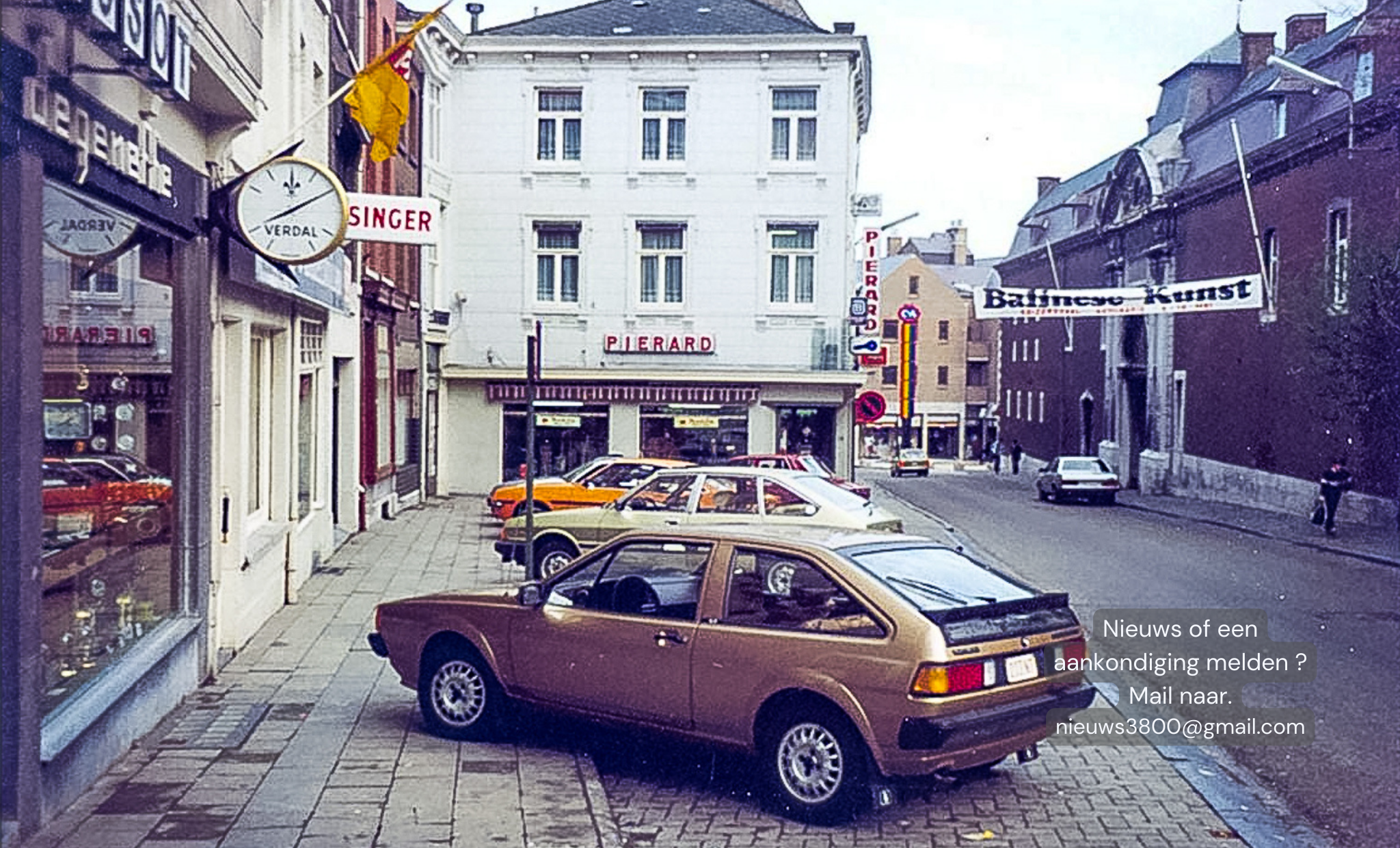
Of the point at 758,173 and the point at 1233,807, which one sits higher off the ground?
the point at 758,173

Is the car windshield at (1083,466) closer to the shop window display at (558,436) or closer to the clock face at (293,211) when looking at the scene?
the shop window display at (558,436)

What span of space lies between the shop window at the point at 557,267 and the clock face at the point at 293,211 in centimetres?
2242

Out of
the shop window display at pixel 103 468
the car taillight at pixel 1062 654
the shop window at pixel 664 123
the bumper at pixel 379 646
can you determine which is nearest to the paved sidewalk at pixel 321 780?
the bumper at pixel 379 646

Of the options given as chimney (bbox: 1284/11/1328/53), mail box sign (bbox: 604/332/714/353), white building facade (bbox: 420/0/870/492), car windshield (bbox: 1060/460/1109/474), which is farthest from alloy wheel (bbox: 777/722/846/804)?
chimney (bbox: 1284/11/1328/53)

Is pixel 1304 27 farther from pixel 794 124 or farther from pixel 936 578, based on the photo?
pixel 936 578

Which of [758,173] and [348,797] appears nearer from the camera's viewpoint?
[348,797]

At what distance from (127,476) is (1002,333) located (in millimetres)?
62848

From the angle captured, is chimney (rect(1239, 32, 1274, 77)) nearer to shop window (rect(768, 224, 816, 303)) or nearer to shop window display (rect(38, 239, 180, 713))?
shop window (rect(768, 224, 816, 303))

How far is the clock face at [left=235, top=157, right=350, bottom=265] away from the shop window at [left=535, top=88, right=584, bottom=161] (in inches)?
897

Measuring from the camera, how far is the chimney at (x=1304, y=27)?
3878 cm

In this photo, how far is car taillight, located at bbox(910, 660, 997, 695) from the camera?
271 inches

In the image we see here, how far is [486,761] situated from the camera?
8.24 meters

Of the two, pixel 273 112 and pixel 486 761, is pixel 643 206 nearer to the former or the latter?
pixel 273 112

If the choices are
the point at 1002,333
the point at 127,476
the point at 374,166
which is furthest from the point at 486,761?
the point at 1002,333
